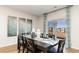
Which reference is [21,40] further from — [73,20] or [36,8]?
[73,20]

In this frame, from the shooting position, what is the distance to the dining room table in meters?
1.25

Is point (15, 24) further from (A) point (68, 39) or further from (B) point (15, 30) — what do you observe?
(A) point (68, 39)

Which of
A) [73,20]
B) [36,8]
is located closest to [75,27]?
[73,20]

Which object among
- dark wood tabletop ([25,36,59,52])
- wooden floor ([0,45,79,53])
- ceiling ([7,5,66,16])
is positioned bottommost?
wooden floor ([0,45,79,53])

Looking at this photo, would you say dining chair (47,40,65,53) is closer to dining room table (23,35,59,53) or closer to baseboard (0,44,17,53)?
dining room table (23,35,59,53)

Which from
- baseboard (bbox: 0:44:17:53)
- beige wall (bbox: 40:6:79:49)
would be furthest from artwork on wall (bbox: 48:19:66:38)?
baseboard (bbox: 0:44:17:53)

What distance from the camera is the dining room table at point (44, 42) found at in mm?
1247

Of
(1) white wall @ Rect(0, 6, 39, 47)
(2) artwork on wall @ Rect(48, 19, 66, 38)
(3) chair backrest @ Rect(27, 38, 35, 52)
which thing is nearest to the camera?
(1) white wall @ Rect(0, 6, 39, 47)

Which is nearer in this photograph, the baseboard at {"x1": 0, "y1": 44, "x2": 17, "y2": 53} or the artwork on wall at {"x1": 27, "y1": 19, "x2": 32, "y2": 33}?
the baseboard at {"x1": 0, "y1": 44, "x2": 17, "y2": 53}
